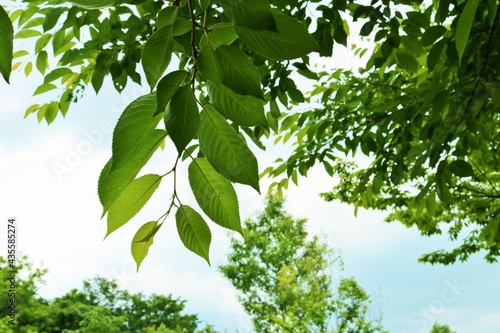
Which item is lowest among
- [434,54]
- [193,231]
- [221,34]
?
[193,231]

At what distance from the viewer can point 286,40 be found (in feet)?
1.62

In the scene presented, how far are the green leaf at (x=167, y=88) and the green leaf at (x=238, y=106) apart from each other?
0.06 m

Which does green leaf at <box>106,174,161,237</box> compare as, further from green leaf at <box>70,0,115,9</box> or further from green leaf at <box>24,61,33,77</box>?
green leaf at <box>24,61,33,77</box>

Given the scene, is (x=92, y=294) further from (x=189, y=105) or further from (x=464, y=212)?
(x=189, y=105)

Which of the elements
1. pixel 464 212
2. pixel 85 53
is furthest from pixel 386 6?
pixel 464 212

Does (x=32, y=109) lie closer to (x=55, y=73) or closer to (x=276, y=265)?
(x=55, y=73)

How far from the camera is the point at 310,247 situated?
2002 cm

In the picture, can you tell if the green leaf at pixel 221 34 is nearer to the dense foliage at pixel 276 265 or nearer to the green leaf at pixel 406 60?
the green leaf at pixel 406 60

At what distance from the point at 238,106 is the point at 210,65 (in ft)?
0.17

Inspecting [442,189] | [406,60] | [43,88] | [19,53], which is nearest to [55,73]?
[43,88]

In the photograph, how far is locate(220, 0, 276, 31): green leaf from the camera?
46cm

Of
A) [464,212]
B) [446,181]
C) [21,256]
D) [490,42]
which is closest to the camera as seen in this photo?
[490,42]

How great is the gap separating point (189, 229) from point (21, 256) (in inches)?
622

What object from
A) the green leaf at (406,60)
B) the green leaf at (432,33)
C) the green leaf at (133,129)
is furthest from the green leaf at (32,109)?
the green leaf at (133,129)
